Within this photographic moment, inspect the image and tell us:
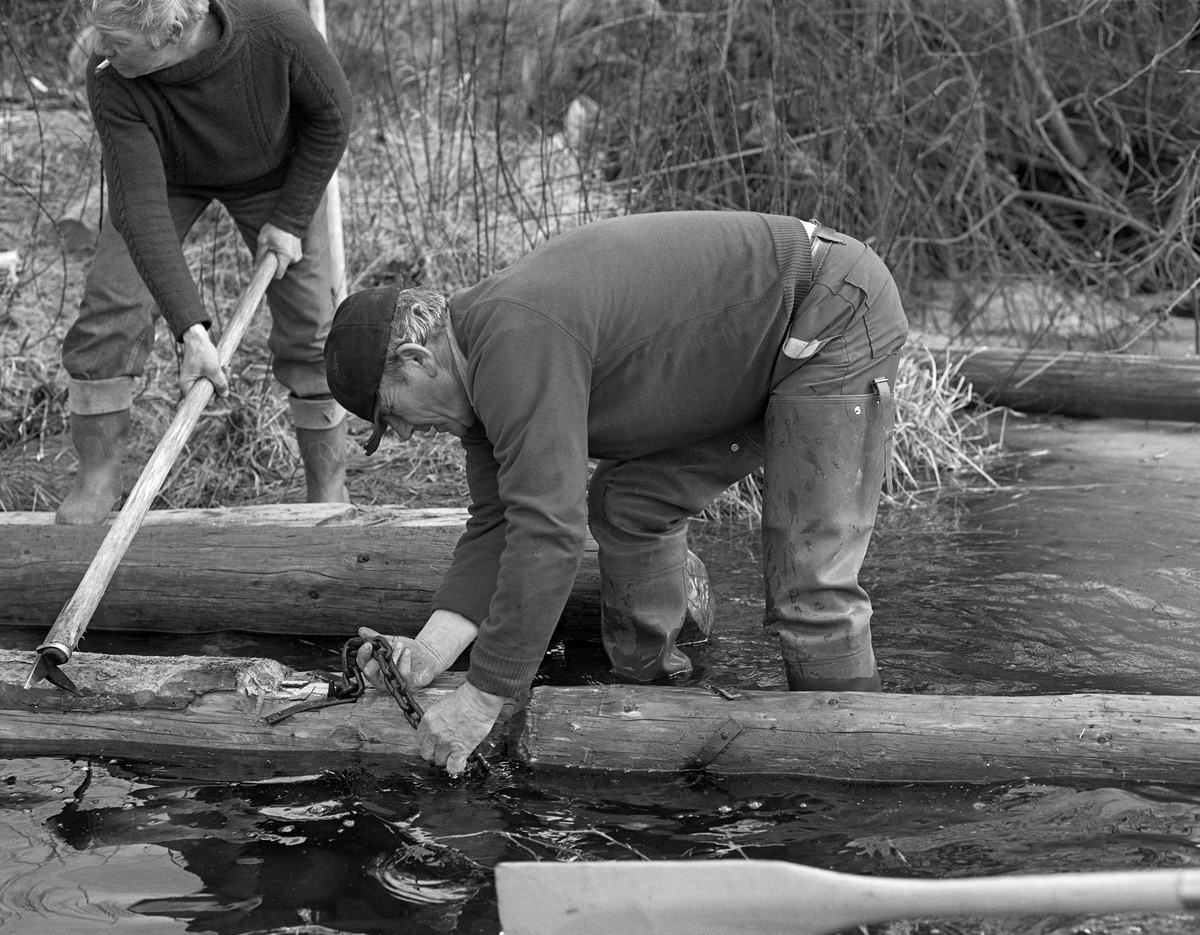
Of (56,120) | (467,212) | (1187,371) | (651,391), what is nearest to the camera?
(651,391)

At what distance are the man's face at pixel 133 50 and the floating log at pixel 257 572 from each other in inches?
58.3

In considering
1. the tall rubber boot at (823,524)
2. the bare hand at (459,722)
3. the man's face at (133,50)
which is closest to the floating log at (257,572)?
the tall rubber boot at (823,524)

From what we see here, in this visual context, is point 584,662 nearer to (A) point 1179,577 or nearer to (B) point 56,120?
(A) point 1179,577

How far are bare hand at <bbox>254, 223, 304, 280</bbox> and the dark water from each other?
5.74ft

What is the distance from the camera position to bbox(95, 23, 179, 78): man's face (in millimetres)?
3635

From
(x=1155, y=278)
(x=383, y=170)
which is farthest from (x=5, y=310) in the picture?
(x=1155, y=278)

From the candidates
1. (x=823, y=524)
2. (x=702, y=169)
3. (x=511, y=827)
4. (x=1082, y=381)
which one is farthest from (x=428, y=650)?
(x=1082, y=381)

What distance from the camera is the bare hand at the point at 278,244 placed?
4.50 metres

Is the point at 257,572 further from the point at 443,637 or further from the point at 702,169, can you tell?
the point at 702,169

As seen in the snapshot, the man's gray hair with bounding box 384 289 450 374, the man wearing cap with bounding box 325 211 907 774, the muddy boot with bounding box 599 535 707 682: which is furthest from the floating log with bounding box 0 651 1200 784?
the man's gray hair with bounding box 384 289 450 374

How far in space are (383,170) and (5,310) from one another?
2.46 metres

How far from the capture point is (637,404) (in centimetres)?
306

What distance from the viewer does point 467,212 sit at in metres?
7.77

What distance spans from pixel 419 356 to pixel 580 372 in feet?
1.21
